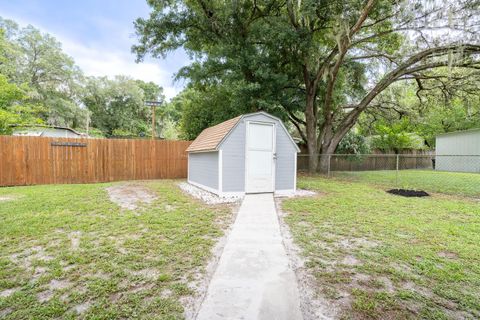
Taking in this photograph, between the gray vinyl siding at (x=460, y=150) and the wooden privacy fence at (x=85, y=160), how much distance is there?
15.6 m

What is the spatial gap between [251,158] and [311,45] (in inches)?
231

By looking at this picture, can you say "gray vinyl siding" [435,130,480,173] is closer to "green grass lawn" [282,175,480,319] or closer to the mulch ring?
the mulch ring

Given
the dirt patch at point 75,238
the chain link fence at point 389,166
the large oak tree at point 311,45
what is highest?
the large oak tree at point 311,45

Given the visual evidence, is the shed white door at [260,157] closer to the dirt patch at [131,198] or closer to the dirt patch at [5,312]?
the dirt patch at [131,198]

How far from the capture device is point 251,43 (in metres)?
9.91

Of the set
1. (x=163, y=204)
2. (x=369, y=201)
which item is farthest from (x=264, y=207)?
(x=369, y=201)

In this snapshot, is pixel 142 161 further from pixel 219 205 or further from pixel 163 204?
pixel 219 205

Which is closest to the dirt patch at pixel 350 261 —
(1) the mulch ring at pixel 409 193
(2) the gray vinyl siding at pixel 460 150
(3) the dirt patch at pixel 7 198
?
(1) the mulch ring at pixel 409 193

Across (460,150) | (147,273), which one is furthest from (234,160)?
(460,150)

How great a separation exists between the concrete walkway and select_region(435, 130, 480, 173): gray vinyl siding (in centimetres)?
1582

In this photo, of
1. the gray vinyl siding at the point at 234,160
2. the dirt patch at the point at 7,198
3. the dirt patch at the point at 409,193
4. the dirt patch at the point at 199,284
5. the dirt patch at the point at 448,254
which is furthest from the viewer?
the dirt patch at the point at 409,193

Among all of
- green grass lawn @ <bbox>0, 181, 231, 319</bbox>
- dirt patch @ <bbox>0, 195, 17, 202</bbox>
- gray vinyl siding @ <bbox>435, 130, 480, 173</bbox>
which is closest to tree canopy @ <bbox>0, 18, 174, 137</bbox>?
dirt patch @ <bbox>0, 195, 17, 202</bbox>

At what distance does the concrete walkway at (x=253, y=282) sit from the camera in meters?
1.66

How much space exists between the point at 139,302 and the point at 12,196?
6206 millimetres
